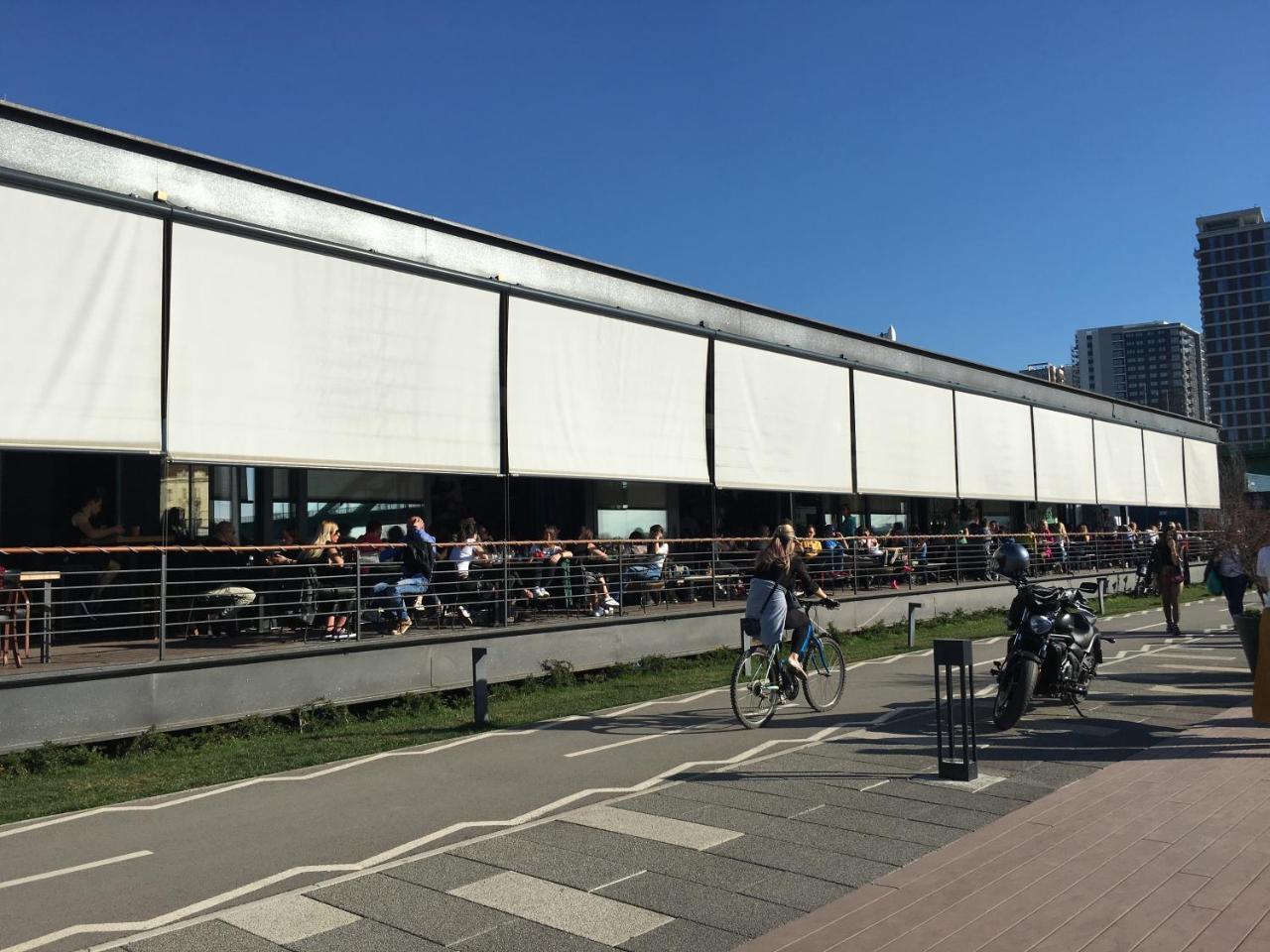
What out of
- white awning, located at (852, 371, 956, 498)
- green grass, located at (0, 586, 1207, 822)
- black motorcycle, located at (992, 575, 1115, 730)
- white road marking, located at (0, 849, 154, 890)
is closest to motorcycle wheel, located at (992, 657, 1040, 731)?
black motorcycle, located at (992, 575, 1115, 730)

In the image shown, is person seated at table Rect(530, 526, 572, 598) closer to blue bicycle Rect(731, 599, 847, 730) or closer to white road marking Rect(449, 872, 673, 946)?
blue bicycle Rect(731, 599, 847, 730)

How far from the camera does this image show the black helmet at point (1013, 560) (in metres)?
9.59

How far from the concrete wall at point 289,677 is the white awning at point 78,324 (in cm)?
231

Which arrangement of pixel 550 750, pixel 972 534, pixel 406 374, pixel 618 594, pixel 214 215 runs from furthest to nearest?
pixel 972 534 → pixel 618 594 → pixel 406 374 → pixel 214 215 → pixel 550 750

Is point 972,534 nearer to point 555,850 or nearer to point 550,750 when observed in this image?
point 550,750

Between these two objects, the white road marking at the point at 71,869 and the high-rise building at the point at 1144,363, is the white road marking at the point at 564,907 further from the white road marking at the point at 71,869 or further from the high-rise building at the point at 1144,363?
the high-rise building at the point at 1144,363

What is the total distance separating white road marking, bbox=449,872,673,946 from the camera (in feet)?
14.5

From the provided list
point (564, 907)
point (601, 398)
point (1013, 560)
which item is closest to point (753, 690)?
point (1013, 560)

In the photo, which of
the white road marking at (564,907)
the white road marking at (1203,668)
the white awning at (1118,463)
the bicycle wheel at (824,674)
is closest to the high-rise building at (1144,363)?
the white awning at (1118,463)

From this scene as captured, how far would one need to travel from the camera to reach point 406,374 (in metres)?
12.3

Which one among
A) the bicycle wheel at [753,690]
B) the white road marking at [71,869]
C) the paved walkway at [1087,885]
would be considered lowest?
the white road marking at [71,869]

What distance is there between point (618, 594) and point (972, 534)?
37.9 feet

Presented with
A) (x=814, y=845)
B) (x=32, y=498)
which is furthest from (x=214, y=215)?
(x=814, y=845)

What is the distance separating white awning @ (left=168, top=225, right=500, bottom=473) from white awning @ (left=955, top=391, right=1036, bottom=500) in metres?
13.7
